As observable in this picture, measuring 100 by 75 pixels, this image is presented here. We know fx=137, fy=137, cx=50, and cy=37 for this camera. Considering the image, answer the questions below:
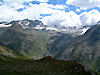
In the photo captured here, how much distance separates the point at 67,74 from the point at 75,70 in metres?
11.6

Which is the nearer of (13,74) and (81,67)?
(13,74)

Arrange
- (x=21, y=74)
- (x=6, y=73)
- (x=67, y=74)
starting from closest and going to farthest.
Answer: (x=6, y=73)
(x=21, y=74)
(x=67, y=74)

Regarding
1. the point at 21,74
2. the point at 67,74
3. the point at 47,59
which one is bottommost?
the point at 47,59

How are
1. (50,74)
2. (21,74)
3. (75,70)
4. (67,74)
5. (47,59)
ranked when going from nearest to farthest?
(21,74)
(50,74)
(67,74)
(75,70)
(47,59)

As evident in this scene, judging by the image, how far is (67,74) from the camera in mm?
83000

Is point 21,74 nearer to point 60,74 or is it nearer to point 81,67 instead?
point 60,74

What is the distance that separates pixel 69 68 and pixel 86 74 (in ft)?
44.9

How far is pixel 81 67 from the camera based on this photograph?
3728 inches

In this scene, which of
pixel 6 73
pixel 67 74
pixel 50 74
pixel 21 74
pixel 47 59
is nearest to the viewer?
pixel 6 73

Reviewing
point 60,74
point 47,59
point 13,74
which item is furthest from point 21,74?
point 47,59

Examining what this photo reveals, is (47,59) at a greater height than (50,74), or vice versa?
(50,74)

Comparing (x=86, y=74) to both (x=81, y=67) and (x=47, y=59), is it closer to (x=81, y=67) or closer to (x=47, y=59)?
(x=81, y=67)

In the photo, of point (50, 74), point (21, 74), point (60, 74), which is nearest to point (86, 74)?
point (60, 74)

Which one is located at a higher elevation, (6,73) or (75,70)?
(6,73)
